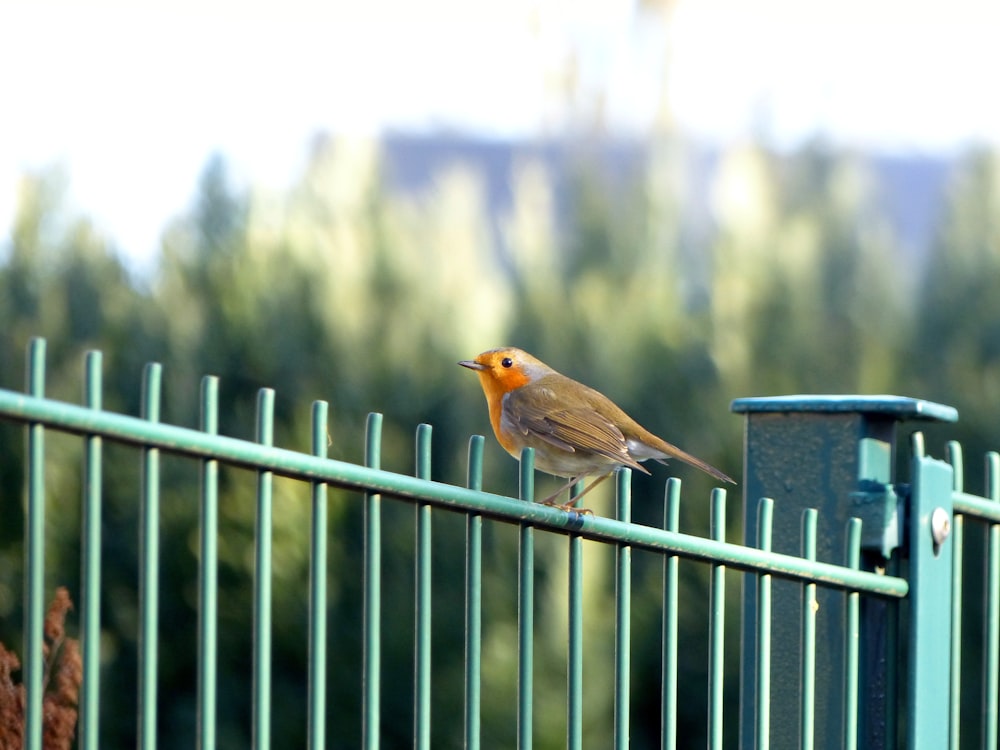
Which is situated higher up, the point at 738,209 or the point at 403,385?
the point at 738,209

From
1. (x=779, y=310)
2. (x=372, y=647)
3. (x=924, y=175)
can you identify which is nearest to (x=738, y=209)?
(x=779, y=310)

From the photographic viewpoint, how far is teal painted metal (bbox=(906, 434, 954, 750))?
333 cm

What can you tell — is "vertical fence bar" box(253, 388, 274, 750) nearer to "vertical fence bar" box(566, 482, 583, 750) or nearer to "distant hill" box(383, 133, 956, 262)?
"vertical fence bar" box(566, 482, 583, 750)

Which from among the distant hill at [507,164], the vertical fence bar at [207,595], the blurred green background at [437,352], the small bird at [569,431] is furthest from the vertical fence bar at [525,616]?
the distant hill at [507,164]

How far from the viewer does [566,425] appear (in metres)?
3.78

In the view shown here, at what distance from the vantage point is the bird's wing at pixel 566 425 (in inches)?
146

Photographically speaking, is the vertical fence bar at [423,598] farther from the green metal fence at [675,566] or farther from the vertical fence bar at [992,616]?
the vertical fence bar at [992,616]

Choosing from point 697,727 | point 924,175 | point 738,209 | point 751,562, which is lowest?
point 697,727

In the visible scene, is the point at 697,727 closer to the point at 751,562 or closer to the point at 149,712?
the point at 751,562

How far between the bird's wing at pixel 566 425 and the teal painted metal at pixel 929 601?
0.73 m

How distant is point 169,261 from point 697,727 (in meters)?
3.91

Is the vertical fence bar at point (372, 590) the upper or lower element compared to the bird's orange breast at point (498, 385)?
lower

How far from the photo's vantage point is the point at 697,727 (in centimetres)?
592

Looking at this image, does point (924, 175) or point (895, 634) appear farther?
point (924, 175)
